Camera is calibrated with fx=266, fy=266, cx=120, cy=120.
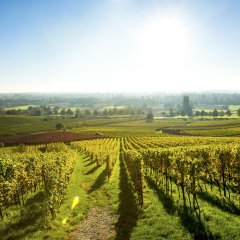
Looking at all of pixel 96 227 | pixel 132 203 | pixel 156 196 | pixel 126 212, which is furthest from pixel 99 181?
pixel 96 227

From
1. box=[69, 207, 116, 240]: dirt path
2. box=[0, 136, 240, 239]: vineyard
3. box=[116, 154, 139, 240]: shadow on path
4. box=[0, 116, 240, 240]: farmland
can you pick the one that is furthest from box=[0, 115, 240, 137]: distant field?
box=[69, 207, 116, 240]: dirt path

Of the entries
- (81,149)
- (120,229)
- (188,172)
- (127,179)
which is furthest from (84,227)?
(81,149)

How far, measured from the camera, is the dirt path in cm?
1842

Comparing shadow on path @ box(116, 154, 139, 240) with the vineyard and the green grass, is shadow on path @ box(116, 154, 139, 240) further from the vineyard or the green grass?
the green grass

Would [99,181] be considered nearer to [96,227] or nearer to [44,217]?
[44,217]

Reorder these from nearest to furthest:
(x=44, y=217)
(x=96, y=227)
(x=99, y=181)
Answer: (x=96, y=227) < (x=44, y=217) < (x=99, y=181)

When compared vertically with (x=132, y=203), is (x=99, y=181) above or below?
below

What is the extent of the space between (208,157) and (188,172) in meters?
5.26

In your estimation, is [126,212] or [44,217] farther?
[126,212]

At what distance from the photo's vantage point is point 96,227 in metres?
20.0

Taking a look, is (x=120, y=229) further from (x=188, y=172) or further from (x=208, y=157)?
(x=208, y=157)

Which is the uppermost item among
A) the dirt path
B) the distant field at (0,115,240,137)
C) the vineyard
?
the vineyard

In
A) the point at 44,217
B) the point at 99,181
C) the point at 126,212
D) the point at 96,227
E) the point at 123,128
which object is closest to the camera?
the point at 96,227

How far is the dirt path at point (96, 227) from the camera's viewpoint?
18416 millimetres
